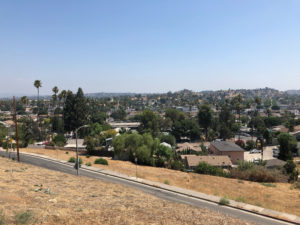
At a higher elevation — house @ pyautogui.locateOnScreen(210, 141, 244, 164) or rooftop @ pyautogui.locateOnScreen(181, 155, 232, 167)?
rooftop @ pyautogui.locateOnScreen(181, 155, 232, 167)

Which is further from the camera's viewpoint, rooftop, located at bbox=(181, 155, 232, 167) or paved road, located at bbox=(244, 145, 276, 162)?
paved road, located at bbox=(244, 145, 276, 162)

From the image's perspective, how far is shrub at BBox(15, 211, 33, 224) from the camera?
1089cm

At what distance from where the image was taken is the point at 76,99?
6303cm

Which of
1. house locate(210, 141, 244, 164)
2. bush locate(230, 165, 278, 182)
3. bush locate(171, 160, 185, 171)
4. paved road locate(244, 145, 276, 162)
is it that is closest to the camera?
bush locate(230, 165, 278, 182)

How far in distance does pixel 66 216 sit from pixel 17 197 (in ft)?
14.8

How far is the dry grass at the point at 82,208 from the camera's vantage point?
482 inches

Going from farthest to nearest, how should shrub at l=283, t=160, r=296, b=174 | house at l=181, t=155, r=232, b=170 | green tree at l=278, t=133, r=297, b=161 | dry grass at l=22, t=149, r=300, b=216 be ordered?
green tree at l=278, t=133, r=297, b=161 → house at l=181, t=155, r=232, b=170 → shrub at l=283, t=160, r=296, b=174 → dry grass at l=22, t=149, r=300, b=216

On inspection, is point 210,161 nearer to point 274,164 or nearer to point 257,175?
point 274,164

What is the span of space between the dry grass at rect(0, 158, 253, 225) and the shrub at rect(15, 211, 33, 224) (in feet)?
0.44

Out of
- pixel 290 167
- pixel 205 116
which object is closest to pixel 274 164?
pixel 290 167

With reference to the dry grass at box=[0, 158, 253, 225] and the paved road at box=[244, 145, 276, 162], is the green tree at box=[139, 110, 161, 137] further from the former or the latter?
the dry grass at box=[0, 158, 253, 225]

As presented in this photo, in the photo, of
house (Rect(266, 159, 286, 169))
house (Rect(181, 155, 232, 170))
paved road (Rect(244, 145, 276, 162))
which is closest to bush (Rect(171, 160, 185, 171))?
house (Rect(181, 155, 232, 170))

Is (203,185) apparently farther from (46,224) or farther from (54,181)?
(46,224)

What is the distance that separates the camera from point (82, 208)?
548 inches
